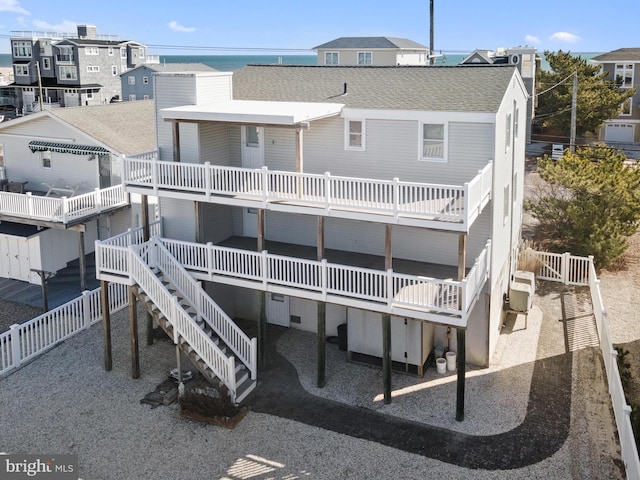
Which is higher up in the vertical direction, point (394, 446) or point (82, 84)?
point (82, 84)

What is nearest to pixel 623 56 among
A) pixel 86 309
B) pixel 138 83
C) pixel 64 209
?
pixel 64 209

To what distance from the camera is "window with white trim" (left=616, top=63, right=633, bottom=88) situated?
5153 cm

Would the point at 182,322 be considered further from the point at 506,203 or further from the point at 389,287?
the point at 506,203

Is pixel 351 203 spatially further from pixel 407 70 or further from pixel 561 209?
pixel 561 209

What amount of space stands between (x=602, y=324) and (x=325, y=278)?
876 centimetres

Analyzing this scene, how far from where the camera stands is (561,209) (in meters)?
27.1

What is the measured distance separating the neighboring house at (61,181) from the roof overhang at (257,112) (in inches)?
308

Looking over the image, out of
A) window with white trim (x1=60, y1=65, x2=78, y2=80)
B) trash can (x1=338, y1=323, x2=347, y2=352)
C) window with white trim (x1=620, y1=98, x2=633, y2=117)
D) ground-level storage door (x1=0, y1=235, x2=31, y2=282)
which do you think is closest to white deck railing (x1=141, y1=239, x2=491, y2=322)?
trash can (x1=338, y1=323, x2=347, y2=352)

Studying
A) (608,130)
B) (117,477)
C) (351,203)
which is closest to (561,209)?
(351,203)

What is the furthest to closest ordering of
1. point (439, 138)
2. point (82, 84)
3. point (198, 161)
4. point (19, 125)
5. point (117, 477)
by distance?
point (82, 84) < point (19, 125) < point (198, 161) < point (439, 138) < point (117, 477)

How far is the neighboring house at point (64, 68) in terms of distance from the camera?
71.8 meters

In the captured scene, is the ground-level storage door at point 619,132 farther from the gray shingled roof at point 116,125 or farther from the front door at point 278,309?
the front door at point 278,309

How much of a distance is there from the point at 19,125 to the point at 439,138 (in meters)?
19.5

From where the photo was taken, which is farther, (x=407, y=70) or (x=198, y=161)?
(x=407, y=70)
